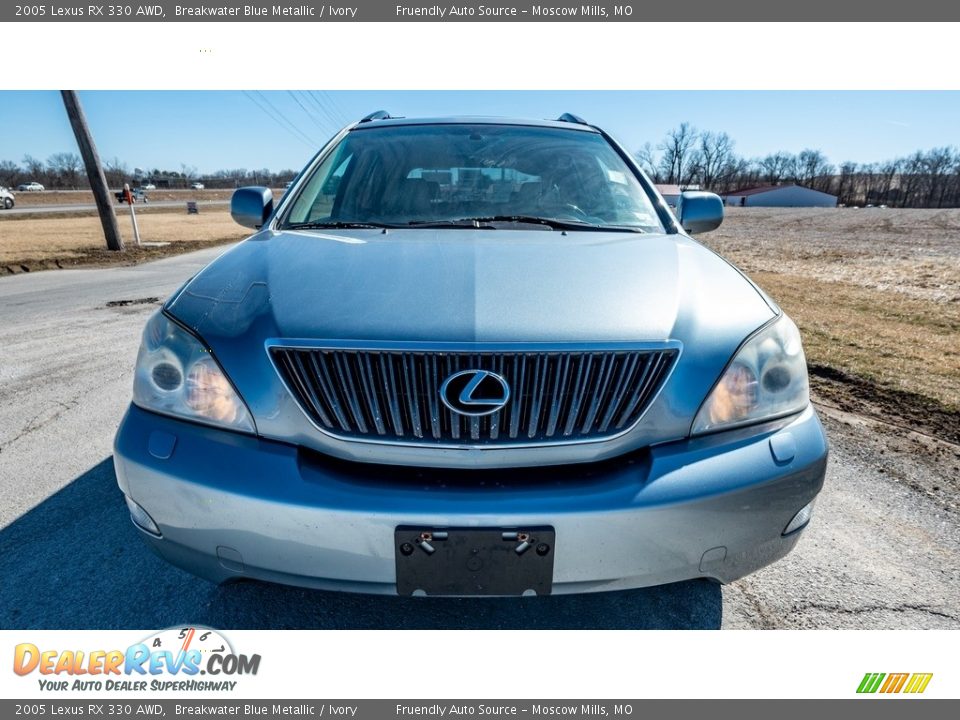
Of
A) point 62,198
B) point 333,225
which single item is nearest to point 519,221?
point 333,225

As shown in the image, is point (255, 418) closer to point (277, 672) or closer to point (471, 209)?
point (277, 672)

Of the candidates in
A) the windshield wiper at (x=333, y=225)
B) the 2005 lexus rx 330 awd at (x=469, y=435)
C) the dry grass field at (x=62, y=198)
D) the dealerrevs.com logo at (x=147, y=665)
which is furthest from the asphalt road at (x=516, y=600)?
the dry grass field at (x=62, y=198)

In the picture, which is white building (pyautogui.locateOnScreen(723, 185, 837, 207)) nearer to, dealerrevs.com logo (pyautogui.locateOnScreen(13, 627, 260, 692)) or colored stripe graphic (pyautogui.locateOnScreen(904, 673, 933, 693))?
colored stripe graphic (pyautogui.locateOnScreen(904, 673, 933, 693))

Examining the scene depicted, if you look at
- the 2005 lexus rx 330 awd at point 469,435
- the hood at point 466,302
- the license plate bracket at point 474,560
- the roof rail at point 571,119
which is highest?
the roof rail at point 571,119

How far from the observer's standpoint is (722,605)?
73.9 inches

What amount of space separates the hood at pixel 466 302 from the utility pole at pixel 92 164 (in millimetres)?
13154

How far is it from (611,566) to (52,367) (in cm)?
464

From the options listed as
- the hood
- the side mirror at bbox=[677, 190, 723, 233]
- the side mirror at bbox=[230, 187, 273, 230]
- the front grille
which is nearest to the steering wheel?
the hood

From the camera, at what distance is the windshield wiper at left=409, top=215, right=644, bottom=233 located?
222cm

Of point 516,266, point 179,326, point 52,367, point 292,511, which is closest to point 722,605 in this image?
point 516,266

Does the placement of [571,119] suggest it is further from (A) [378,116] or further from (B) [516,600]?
(B) [516,600]

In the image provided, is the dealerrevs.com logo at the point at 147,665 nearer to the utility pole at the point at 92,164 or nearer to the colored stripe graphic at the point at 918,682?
Result: the colored stripe graphic at the point at 918,682

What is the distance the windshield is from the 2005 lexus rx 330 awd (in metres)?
0.78

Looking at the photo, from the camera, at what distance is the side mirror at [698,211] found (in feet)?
8.96
